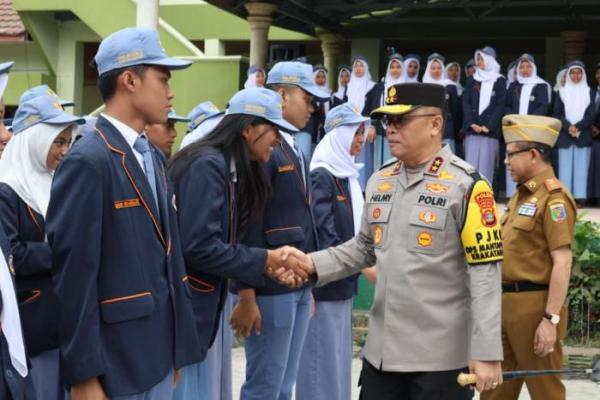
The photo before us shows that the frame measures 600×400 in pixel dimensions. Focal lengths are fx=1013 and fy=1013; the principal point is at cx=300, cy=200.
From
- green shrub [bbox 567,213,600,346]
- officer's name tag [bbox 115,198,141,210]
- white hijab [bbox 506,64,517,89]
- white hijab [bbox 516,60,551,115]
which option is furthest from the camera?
white hijab [bbox 506,64,517,89]

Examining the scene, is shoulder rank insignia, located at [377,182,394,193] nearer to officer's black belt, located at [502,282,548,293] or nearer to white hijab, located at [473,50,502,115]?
officer's black belt, located at [502,282,548,293]

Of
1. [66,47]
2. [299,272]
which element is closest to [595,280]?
[299,272]

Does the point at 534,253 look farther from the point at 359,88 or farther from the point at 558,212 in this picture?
the point at 359,88

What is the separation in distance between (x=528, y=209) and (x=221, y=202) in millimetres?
1859

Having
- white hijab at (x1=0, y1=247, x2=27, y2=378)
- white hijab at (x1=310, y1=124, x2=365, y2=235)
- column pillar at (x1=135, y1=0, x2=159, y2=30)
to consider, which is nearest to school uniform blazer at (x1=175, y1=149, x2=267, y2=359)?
white hijab at (x1=0, y1=247, x2=27, y2=378)

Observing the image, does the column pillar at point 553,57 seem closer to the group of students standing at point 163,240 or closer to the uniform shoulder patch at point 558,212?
the group of students standing at point 163,240

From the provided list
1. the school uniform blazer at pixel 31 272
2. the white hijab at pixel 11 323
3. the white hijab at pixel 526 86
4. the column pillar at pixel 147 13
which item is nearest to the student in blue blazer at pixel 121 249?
the white hijab at pixel 11 323

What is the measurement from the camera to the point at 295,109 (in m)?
5.52

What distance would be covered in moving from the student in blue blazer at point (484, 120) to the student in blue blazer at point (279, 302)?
8.59 m

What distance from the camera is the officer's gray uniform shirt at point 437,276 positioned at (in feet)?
13.2

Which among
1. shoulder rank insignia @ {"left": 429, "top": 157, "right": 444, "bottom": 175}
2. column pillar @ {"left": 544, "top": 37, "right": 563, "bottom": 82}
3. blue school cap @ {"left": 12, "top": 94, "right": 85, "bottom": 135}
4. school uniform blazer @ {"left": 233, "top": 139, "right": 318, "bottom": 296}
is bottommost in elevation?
school uniform blazer @ {"left": 233, "top": 139, "right": 318, "bottom": 296}

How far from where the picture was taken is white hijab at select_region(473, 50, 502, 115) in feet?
45.2

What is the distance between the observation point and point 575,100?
13586mm

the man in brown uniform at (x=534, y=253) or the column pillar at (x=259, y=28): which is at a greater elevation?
the column pillar at (x=259, y=28)
